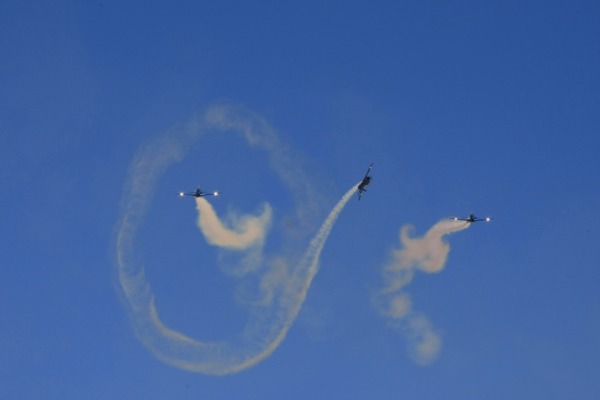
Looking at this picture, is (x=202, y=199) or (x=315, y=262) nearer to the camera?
(x=315, y=262)

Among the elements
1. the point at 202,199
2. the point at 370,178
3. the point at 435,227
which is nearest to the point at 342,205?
the point at 370,178

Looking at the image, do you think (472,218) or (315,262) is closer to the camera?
(315,262)

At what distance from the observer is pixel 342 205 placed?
3588 inches

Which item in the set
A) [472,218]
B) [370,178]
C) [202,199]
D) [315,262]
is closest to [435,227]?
[472,218]

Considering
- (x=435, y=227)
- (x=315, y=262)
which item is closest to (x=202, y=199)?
(x=315, y=262)

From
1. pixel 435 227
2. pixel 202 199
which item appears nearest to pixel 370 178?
pixel 435 227

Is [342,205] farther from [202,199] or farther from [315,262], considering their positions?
[202,199]

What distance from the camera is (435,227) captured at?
94625mm

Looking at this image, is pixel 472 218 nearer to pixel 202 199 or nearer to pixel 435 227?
pixel 435 227

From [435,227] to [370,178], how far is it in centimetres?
1293

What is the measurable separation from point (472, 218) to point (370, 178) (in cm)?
1685

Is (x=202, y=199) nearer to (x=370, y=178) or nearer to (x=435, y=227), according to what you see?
(x=370, y=178)

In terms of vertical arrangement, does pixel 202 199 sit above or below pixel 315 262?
above

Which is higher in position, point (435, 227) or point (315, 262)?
point (435, 227)
